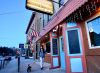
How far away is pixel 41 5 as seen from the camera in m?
8.90

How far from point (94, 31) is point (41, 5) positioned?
3.52 metres

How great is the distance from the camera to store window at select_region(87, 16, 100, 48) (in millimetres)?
6761

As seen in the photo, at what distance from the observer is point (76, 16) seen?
23.1ft

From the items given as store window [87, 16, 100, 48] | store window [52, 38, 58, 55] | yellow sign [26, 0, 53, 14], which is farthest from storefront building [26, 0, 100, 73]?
store window [52, 38, 58, 55]

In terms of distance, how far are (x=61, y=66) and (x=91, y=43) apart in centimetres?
441

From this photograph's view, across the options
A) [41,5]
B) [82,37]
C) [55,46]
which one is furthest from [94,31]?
[55,46]

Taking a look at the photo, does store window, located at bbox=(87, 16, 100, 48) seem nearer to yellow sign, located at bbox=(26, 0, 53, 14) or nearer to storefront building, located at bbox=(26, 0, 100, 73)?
storefront building, located at bbox=(26, 0, 100, 73)

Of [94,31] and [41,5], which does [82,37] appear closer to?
[94,31]

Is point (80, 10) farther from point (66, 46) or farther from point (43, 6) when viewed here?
point (43, 6)

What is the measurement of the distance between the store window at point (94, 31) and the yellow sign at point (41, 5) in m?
2.96

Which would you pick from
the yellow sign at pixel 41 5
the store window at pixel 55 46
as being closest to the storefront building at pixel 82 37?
the yellow sign at pixel 41 5

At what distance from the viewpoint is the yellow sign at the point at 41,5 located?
8.54 metres

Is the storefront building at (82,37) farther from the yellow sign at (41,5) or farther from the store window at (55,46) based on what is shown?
the store window at (55,46)

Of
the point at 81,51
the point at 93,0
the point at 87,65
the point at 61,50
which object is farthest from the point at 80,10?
the point at 61,50
